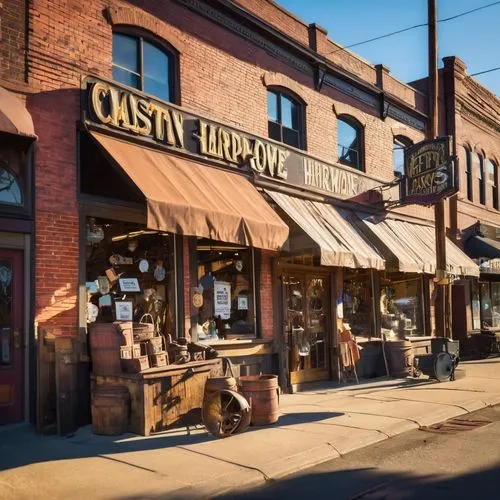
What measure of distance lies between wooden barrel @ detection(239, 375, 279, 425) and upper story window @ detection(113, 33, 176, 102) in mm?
5117

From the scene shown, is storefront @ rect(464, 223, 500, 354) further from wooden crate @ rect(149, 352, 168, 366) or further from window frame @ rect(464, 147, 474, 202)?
wooden crate @ rect(149, 352, 168, 366)

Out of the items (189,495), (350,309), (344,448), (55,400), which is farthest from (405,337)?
(189,495)

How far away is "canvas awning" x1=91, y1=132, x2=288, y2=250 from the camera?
27.5 ft

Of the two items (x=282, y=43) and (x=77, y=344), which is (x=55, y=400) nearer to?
(x=77, y=344)

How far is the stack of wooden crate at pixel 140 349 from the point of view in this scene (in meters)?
7.96

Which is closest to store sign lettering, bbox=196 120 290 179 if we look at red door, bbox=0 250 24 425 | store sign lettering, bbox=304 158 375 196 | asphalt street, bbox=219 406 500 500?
store sign lettering, bbox=304 158 375 196

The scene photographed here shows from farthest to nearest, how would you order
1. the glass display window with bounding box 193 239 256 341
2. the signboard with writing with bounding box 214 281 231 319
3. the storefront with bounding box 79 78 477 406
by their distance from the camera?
the signboard with writing with bounding box 214 281 231 319 → the glass display window with bounding box 193 239 256 341 → the storefront with bounding box 79 78 477 406

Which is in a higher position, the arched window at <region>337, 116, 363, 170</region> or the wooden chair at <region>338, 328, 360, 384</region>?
the arched window at <region>337, 116, 363, 170</region>

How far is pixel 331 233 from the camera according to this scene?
12305 mm

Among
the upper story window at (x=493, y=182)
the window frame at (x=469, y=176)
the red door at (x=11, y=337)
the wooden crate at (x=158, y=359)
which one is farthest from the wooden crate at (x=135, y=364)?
the upper story window at (x=493, y=182)

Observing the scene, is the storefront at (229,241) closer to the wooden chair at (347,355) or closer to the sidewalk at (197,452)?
the wooden chair at (347,355)

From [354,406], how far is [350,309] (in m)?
4.49

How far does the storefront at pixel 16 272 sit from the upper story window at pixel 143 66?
88.8 inches

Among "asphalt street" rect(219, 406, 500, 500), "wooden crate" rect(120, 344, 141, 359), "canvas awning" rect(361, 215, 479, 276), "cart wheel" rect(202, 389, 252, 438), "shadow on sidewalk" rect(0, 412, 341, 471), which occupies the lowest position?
"asphalt street" rect(219, 406, 500, 500)
